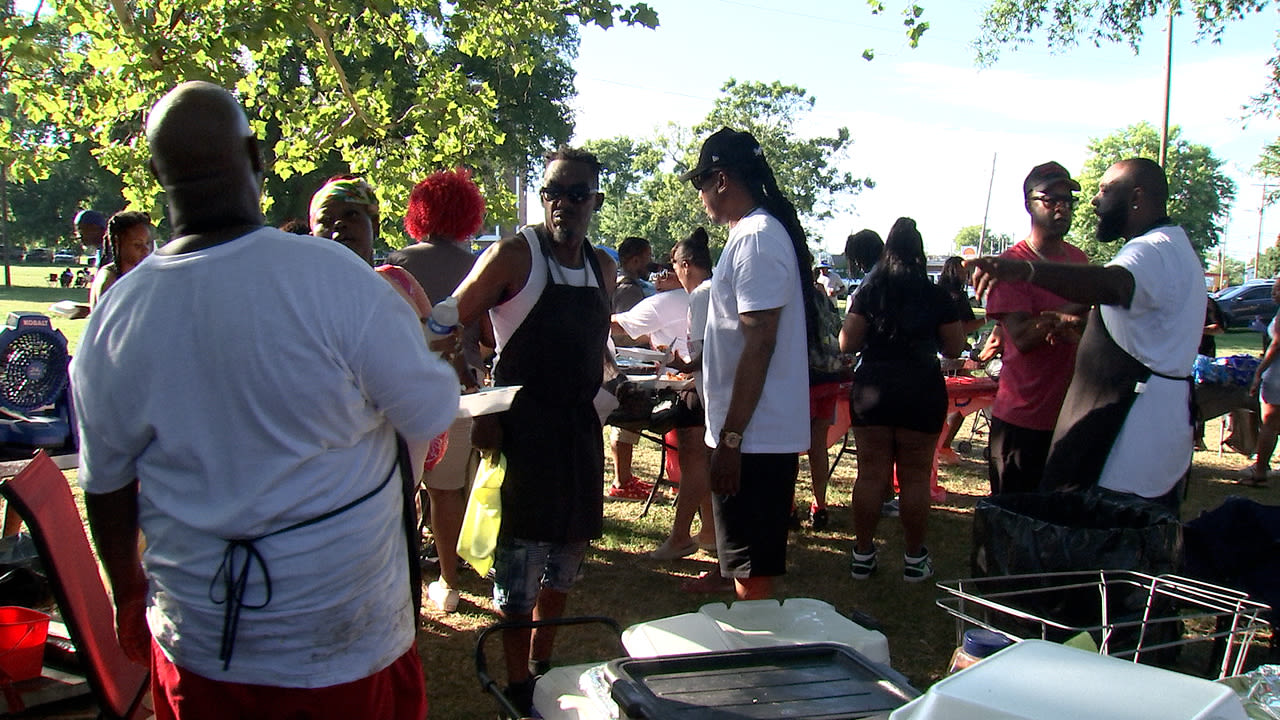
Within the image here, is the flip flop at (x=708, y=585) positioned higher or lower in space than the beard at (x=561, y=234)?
lower

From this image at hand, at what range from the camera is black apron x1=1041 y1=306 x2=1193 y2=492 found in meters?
3.03

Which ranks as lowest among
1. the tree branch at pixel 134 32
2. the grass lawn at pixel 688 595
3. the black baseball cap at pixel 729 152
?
the grass lawn at pixel 688 595

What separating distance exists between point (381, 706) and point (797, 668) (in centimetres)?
80

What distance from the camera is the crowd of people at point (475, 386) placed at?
1515mm

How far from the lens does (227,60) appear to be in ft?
14.9

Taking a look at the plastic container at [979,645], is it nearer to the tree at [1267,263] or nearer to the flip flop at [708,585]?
the flip flop at [708,585]

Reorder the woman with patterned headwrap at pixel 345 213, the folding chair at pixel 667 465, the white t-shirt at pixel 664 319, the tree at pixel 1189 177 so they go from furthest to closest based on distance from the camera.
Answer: the tree at pixel 1189 177 < the white t-shirt at pixel 664 319 < the folding chair at pixel 667 465 < the woman with patterned headwrap at pixel 345 213

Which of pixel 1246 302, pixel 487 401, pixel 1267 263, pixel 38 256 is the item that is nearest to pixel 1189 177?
pixel 1267 263

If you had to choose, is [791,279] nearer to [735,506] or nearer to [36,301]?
[735,506]

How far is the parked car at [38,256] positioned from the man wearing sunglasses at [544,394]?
80168 mm

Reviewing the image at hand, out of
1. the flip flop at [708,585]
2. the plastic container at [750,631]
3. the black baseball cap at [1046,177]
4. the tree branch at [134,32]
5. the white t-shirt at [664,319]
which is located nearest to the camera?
the plastic container at [750,631]

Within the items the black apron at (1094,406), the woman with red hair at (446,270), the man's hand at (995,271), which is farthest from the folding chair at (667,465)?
the man's hand at (995,271)

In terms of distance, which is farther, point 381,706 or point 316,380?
point 381,706

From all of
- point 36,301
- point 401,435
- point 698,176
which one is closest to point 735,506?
point 698,176
